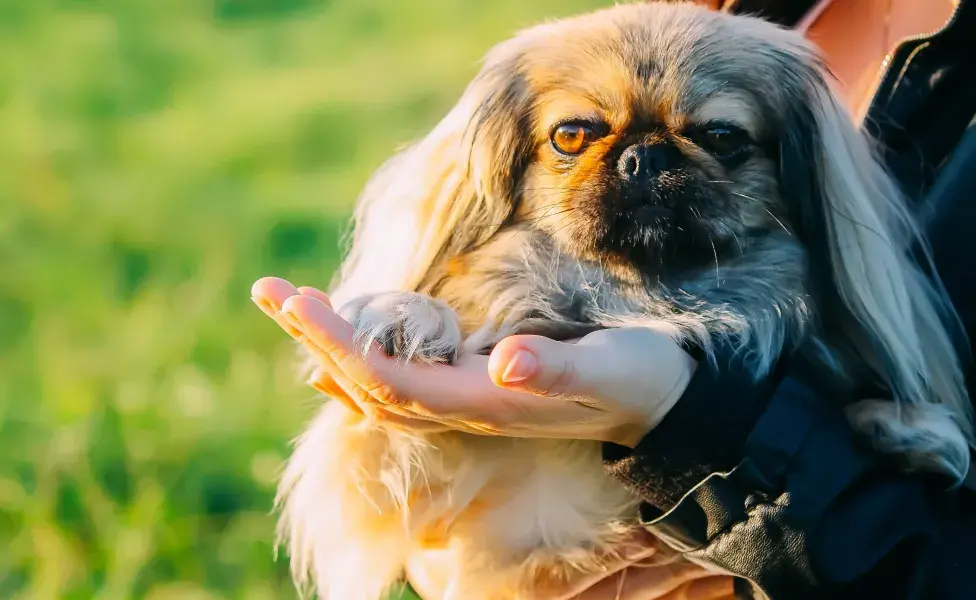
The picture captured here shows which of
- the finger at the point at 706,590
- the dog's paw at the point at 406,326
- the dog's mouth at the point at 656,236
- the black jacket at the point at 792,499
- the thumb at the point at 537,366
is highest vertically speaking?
the dog's mouth at the point at 656,236

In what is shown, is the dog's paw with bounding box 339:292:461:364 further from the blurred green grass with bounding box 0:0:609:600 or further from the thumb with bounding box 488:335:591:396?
the blurred green grass with bounding box 0:0:609:600

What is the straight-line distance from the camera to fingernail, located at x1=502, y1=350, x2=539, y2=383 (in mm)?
961

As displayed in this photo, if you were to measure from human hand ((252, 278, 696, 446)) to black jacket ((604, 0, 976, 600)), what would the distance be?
0.04 meters

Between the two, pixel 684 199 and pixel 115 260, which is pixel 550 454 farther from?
pixel 115 260

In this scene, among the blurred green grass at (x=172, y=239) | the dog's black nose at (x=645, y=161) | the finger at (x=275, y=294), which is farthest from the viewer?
the blurred green grass at (x=172, y=239)

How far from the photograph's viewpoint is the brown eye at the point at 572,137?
122 centimetres

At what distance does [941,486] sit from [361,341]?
68 cm

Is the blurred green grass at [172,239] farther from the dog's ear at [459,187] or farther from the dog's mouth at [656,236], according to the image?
the dog's mouth at [656,236]

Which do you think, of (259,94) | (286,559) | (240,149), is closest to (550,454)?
(286,559)

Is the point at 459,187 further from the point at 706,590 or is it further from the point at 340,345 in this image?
the point at 706,590

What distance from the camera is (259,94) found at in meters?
4.44

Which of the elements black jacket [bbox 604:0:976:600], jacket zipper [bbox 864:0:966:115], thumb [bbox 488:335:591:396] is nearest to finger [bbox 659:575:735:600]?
black jacket [bbox 604:0:976:600]

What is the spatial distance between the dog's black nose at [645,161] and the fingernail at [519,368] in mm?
307

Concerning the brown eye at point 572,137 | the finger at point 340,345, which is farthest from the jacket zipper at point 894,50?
the finger at point 340,345
